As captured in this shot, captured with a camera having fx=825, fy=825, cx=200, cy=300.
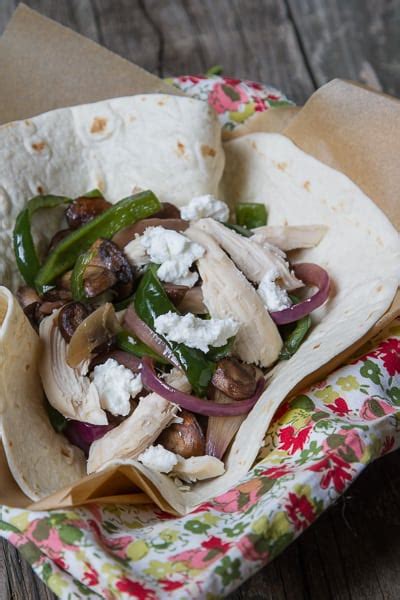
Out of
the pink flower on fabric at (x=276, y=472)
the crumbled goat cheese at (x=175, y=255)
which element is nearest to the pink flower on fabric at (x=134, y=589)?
the pink flower on fabric at (x=276, y=472)

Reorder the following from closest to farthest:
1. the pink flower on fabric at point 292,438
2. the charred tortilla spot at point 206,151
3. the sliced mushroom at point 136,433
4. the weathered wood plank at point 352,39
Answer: the pink flower on fabric at point 292,438, the sliced mushroom at point 136,433, the charred tortilla spot at point 206,151, the weathered wood plank at point 352,39

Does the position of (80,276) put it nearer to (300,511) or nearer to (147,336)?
(147,336)

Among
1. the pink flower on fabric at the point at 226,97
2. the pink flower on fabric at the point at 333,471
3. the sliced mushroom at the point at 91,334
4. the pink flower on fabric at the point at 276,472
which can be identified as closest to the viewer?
the pink flower on fabric at the point at 333,471

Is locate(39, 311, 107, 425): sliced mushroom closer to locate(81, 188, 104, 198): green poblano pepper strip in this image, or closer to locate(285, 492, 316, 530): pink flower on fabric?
locate(285, 492, 316, 530): pink flower on fabric

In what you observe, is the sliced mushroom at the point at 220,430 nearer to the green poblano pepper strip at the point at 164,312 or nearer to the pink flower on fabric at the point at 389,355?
the green poblano pepper strip at the point at 164,312

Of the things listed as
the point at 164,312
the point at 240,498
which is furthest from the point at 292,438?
the point at 164,312

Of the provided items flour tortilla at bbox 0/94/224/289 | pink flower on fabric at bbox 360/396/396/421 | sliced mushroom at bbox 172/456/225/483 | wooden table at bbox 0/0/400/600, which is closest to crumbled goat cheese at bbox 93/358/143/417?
sliced mushroom at bbox 172/456/225/483
